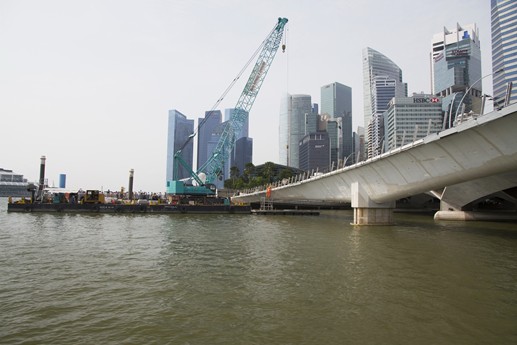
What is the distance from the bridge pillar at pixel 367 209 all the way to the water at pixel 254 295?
17.4m

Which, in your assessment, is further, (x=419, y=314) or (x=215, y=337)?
(x=419, y=314)

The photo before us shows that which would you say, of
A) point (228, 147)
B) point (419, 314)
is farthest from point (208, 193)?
point (419, 314)

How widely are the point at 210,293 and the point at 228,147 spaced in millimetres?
85435

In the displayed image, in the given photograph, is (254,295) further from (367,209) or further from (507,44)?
(507,44)

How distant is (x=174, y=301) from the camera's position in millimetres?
10797

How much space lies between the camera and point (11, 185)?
567 ft

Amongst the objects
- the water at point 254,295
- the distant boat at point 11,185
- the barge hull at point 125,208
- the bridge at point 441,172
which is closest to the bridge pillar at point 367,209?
the bridge at point 441,172

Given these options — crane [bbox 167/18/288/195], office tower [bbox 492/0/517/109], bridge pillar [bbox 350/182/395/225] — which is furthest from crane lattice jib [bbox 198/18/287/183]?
office tower [bbox 492/0/517/109]

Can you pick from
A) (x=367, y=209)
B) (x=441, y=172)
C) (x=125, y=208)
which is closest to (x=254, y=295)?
(x=441, y=172)

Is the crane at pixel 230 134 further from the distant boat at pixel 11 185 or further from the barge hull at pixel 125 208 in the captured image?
the distant boat at pixel 11 185

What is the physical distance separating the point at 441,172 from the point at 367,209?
38.6 feet

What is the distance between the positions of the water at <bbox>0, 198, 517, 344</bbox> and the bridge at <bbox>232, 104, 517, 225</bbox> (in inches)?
287

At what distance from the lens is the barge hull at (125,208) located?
54.8 meters

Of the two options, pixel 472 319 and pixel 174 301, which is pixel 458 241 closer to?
pixel 472 319
